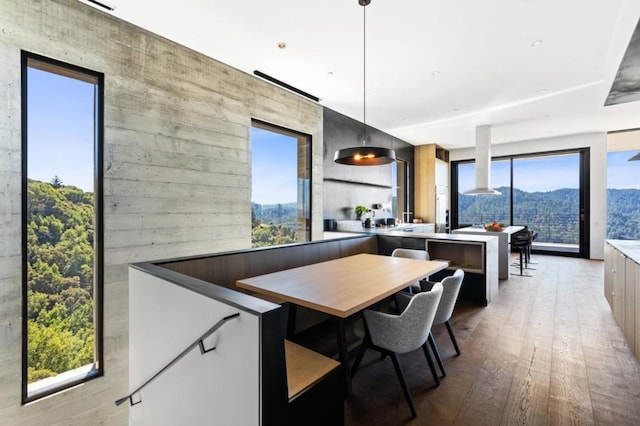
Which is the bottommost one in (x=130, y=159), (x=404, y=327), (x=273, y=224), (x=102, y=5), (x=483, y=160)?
(x=404, y=327)

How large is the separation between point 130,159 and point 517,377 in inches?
155

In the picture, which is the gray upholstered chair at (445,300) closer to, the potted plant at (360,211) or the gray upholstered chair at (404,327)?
the gray upholstered chair at (404,327)

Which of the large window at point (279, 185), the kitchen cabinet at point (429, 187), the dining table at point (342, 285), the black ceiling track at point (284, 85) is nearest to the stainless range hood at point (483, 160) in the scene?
the kitchen cabinet at point (429, 187)

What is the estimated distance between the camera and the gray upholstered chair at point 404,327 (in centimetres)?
190

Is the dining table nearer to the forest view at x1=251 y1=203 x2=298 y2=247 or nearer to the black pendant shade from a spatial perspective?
the black pendant shade

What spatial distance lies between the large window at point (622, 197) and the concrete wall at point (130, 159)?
858 cm

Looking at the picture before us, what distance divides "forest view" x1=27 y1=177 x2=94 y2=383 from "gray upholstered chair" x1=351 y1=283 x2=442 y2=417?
260 cm

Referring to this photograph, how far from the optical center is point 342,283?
226cm

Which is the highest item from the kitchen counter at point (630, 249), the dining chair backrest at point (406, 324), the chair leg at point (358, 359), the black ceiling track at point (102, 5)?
the black ceiling track at point (102, 5)

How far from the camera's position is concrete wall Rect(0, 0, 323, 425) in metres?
2.32

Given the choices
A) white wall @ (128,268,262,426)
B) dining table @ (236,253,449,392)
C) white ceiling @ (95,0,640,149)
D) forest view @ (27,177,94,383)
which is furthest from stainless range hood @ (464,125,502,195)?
forest view @ (27,177,94,383)

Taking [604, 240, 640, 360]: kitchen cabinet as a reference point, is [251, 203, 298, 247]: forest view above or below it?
above

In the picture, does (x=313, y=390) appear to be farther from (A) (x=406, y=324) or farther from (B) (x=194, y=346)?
(A) (x=406, y=324)

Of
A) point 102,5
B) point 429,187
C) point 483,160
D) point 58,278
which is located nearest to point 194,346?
point 58,278
